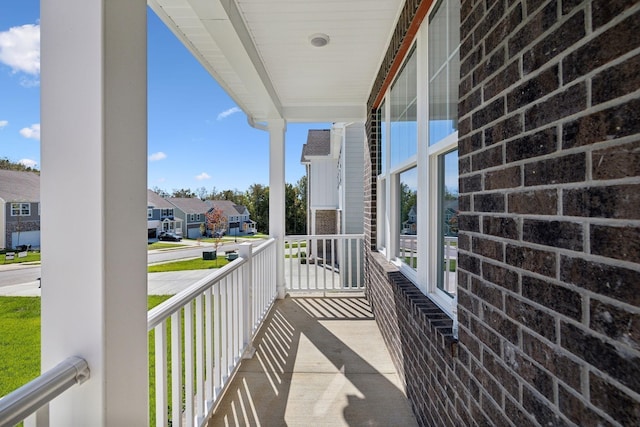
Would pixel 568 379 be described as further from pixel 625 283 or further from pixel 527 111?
pixel 527 111

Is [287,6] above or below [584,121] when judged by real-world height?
above

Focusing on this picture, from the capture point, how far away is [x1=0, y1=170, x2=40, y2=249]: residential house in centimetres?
98

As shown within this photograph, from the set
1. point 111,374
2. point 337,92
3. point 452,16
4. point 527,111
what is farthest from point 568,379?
point 337,92

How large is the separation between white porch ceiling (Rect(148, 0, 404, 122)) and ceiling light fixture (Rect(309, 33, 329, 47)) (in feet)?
0.17

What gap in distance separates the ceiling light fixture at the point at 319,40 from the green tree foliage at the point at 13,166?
8.36 ft

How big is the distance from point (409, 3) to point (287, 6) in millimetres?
913

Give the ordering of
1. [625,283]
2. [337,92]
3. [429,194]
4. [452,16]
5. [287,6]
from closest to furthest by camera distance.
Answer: [625,283] → [452,16] → [429,194] → [287,6] → [337,92]

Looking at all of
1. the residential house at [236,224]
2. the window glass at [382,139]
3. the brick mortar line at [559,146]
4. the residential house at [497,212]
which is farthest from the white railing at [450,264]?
the residential house at [236,224]

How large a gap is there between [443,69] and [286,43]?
172cm

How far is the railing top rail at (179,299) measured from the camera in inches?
55.6

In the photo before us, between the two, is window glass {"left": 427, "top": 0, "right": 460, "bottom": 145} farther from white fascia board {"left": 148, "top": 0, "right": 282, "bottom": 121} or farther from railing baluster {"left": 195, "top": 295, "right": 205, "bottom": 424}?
railing baluster {"left": 195, "top": 295, "right": 205, "bottom": 424}

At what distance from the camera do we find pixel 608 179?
70cm

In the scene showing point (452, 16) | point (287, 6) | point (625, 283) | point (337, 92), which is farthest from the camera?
point (337, 92)

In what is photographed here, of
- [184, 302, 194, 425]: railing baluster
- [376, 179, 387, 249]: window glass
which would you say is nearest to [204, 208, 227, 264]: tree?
[376, 179, 387, 249]: window glass
